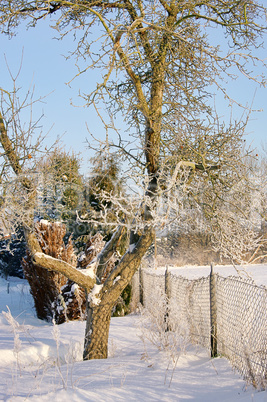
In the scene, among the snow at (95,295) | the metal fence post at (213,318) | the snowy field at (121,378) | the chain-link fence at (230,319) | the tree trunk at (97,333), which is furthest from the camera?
the snow at (95,295)

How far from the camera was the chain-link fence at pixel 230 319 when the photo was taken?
11.4ft

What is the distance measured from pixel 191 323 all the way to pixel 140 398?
2.47m

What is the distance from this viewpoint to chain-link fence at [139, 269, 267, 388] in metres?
3.49

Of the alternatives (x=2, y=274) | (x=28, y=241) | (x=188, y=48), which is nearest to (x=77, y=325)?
(x=28, y=241)

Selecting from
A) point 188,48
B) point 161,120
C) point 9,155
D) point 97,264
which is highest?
point 188,48

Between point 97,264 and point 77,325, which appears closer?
point 97,264

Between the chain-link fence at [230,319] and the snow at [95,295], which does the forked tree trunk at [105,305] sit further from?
the chain-link fence at [230,319]

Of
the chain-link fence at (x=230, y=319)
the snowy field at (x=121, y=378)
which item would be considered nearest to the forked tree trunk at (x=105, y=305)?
the snowy field at (x=121, y=378)

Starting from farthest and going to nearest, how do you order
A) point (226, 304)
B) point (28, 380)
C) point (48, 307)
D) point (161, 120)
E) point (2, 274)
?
point (2, 274) → point (48, 307) → point (161, 120) → point (226, 304) → point (28, 380)

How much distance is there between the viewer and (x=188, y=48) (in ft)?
17.9

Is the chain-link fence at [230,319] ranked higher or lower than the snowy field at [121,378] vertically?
higher

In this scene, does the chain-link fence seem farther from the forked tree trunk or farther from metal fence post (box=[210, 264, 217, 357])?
the forked tree trunk

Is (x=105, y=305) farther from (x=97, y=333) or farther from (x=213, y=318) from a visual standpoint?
(x=213, y=318)

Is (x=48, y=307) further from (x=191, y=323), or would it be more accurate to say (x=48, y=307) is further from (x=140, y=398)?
(x=140, y=398)
